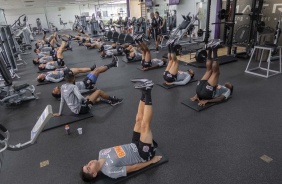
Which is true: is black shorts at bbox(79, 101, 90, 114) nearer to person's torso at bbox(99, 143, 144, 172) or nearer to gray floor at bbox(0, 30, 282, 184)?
gray floor at bbox(0, 30, 282, 184)

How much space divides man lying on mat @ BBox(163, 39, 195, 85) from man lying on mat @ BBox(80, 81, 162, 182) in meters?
2.06

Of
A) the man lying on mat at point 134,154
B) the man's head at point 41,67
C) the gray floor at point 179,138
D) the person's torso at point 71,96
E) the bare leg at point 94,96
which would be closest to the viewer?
the man lying on mat at point 134,154

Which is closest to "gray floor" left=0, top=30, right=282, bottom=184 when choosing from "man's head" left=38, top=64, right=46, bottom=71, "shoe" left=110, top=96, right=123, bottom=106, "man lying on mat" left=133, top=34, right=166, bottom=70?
"shoe" left=110, top=96, right=123, bottom=106

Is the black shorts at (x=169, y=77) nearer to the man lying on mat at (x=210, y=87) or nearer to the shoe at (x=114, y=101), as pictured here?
the man lying on mat at (x=210, y=87)

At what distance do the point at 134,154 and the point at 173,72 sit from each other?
2.36m

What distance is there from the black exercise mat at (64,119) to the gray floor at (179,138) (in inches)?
3.7

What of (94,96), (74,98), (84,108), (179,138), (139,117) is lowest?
(179,138)

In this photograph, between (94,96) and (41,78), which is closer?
(94,96)

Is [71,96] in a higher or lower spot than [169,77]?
higher

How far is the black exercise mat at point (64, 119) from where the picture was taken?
2826 millimetres

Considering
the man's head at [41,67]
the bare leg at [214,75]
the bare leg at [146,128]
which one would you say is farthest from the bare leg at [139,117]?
the man's head at [41,67]

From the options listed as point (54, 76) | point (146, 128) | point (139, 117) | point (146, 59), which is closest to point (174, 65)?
point (146, 59)

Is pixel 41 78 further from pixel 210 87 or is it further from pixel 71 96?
pixel 210 87

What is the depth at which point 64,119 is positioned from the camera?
9.76 ft
